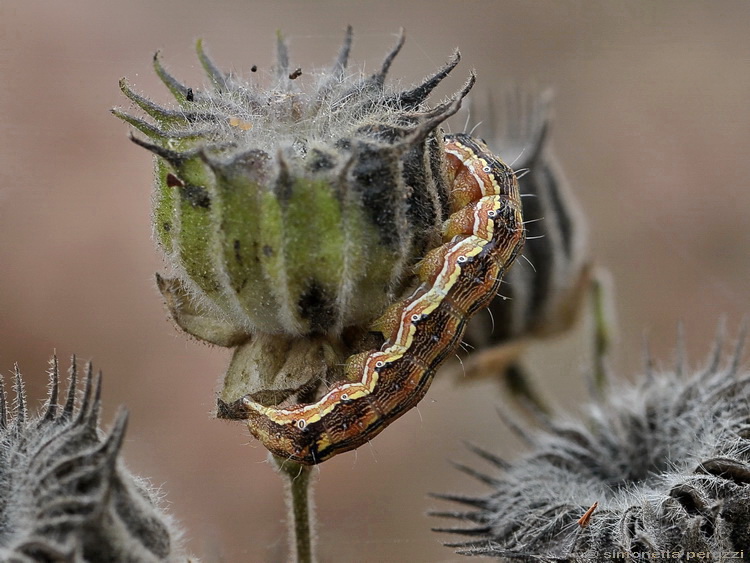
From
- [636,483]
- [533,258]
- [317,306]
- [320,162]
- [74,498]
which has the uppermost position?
[533,258]

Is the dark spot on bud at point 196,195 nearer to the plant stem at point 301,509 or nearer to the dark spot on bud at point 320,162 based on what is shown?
the dark spot on bud at point 320,162

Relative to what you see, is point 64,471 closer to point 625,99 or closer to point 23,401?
point 23,401

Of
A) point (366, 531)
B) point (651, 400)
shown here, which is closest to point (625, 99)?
point (366, 531)

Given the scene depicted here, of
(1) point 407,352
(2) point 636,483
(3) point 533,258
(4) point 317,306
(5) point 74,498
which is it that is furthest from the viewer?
(3) point 533,258

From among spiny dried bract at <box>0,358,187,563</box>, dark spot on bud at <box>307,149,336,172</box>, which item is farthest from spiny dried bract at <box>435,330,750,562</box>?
dark spot on bud at <box>307,149,336,172</box>

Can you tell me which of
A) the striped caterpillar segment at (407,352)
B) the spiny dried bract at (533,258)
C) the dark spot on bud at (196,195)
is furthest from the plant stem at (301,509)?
the spiny dried bract at (533,258)

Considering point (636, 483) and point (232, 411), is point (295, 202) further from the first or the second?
point (636, 483)

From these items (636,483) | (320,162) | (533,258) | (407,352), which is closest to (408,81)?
(533,258)
